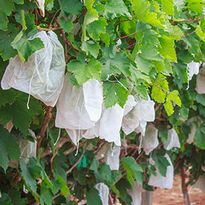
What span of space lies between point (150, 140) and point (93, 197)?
0.60 metres

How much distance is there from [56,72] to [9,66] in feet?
0.52

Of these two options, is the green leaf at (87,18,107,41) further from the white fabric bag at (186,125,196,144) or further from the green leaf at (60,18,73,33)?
the white fabric bag at (186,125,196,144)

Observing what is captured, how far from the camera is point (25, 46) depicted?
→ 6.53ft

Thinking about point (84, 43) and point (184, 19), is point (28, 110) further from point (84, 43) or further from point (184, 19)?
point (184, 19)

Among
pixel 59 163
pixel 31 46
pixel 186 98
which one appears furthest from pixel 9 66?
pixel 186 98

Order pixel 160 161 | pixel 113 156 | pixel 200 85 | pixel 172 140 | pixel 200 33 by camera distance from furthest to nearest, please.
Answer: pixel 160 161
pixel 172 140
pixel 200 85
pixel 113 156
pixel 200 33

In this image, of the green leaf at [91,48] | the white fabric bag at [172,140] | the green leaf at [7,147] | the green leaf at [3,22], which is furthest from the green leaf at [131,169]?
the green leaf at [3,22]

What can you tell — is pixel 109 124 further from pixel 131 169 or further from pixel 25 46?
pixel 131 169

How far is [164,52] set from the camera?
2.27 m

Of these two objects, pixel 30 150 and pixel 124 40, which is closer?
pixel 124 40

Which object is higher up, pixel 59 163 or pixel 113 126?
pixel 113 126

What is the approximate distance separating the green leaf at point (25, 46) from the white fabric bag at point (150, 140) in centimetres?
205

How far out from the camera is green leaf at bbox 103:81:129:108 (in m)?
2.10

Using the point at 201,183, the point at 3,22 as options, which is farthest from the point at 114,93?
the point at 201,183
